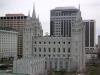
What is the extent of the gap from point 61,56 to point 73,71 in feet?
18.6

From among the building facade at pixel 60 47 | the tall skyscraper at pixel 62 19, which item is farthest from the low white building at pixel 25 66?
the tall skyscraper at pixel 62 19

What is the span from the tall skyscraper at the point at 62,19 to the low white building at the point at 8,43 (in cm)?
1257

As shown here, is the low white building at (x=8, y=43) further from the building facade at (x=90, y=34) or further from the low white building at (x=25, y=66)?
the building facade at (x=90, y=34)

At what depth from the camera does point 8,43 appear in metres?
92.8

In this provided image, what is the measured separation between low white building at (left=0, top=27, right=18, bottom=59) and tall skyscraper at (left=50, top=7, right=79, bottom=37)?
41.2 ft

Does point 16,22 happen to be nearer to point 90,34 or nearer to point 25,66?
point 90,34

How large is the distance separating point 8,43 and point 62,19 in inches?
754

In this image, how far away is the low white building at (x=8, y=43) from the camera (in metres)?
89.6

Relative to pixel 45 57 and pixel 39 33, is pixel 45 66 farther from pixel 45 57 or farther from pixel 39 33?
pixel 39 33

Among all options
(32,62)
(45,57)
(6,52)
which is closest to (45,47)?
(45,57)

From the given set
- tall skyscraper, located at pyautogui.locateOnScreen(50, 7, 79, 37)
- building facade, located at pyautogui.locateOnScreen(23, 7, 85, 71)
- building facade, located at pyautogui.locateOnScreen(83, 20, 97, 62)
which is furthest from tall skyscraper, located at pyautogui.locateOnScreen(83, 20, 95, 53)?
building facade, located at pyautogui.locateOnScreen(23, 7, 85, 71)

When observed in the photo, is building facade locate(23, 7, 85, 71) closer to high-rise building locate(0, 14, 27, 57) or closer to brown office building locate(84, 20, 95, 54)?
high-rise building locate(0, 14, 27, 57)

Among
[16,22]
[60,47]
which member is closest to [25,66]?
[60,47]

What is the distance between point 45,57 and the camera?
64.1 metres
